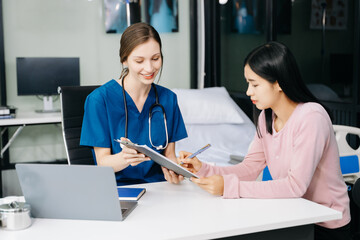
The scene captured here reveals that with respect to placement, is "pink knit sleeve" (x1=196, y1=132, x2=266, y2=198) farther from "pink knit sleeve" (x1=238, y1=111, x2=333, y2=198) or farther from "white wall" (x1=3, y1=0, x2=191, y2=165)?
"white wall" (x1=3, y1=0, x2=191, y2=165)

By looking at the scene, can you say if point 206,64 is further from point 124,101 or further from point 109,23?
point 124,101

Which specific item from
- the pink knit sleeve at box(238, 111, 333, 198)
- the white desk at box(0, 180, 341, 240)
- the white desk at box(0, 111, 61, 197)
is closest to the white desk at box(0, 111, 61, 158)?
the white desk at box(0, 111, 61, 197)

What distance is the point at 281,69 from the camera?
141cm

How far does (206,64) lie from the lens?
4.30m

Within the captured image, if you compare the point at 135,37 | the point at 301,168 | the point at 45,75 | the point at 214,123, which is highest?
the point at 135,37

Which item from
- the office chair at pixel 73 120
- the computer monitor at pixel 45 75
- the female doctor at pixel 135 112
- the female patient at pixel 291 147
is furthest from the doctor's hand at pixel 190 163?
the computer monitor at pixel 45 75

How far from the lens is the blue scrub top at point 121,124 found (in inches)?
66.2

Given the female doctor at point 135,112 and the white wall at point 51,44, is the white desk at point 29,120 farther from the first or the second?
the female doctor at point 135,112

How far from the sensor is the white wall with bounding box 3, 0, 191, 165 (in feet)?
12.4

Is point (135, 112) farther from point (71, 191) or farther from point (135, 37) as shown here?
point (71, 191)

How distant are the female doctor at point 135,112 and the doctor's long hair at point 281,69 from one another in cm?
41

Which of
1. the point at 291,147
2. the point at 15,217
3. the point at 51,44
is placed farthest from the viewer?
the point at 51,44

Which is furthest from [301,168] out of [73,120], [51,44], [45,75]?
[51,44]

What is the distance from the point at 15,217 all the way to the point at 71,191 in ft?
0.47
